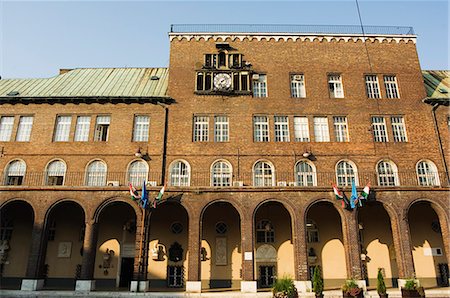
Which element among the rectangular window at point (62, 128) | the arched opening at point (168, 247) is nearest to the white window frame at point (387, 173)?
the arched opening at point (168, 247)

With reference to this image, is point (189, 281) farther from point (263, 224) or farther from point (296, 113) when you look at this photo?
point (296, 113)

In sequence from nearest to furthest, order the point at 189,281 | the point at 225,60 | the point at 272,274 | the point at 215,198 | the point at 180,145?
the point at 189,281, the point at 215,198, the point at 272,274, the point at 180,145, the point at 225,60

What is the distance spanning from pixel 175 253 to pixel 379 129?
17191 mm

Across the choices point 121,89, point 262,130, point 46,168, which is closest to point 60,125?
point 46,168

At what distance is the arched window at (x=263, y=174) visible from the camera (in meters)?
24.8

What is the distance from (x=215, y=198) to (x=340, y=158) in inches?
378

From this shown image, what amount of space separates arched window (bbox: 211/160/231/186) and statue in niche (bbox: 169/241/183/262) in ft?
15.9

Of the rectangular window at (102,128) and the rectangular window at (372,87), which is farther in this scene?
the rectangular window at (372,87)

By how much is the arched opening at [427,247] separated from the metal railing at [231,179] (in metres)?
2.21

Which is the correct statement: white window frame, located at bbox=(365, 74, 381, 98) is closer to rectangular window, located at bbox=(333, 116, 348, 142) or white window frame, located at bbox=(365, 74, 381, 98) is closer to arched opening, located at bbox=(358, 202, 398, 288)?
rectangular window, located at bbox=(333, 116, 348, 142)

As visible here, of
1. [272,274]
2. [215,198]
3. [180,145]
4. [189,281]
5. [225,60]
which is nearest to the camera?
[189,281]

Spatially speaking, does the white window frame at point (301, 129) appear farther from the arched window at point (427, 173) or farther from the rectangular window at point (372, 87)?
the arched window at point (427, 173)

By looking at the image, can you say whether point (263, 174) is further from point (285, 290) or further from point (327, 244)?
point (285, 290)

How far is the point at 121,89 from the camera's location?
1111 inches
